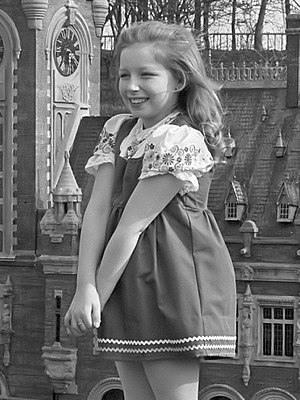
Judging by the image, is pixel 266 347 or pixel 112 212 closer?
pixel 112 212

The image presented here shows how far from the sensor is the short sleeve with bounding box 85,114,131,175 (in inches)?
287

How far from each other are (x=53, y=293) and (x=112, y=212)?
27080mm

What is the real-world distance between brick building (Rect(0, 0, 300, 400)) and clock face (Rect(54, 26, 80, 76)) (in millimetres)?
24

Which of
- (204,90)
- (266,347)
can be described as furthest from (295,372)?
(204,90)

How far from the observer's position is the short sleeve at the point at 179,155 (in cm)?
699

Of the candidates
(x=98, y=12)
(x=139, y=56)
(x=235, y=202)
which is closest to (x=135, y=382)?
(x=139, y=56)

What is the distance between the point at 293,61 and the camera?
3462 cm

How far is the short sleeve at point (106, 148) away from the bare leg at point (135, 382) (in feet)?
3.09

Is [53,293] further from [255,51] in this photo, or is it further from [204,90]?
[204,90]

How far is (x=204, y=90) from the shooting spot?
7.28 metres

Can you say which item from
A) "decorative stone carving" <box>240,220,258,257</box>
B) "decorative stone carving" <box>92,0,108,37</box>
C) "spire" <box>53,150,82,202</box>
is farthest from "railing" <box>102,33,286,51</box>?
"decorative stone carving" <box>240,220,258,257</box>

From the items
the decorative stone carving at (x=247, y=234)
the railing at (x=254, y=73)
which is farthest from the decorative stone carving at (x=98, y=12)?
the decorative stone carving at (x=247, y=234)

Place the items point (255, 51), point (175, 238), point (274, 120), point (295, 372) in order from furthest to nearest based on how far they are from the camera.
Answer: point (255, 51) < point (274, 120) < point (295, 372) < point (175, 238)

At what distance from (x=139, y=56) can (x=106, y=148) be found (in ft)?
1.56
